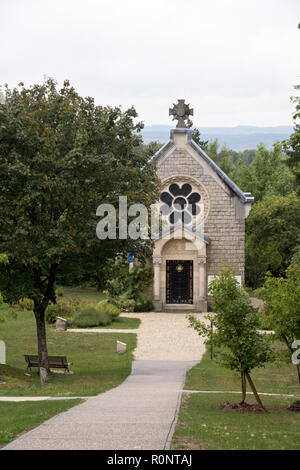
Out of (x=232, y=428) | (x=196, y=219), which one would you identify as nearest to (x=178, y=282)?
(x=196, y=219)

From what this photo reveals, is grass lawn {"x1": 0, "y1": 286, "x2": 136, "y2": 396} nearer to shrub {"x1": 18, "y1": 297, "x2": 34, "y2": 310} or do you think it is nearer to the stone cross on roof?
shrub {"x1": 18, "y1": 297, "x2": 34, "y2": 310}

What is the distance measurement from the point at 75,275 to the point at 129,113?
5.05 meters

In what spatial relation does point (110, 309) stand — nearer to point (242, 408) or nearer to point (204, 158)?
point (204, 158)

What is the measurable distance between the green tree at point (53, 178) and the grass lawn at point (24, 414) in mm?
5555

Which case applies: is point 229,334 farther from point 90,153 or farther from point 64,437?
point 90,153

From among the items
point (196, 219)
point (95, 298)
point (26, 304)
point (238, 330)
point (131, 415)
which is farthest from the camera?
point (95, 298)

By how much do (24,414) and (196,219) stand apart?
1082 inches

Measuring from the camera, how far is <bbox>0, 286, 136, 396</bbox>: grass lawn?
19703mm

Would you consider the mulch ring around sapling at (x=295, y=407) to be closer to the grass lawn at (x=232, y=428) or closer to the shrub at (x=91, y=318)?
the grass lawn at (x=232, y=428)

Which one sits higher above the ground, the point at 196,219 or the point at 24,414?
the point at 196,219

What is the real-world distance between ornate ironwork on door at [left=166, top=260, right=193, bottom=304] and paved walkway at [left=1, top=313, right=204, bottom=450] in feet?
42.0

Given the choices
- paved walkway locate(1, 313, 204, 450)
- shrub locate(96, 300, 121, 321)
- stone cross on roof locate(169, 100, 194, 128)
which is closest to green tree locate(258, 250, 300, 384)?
paved walkway locate(1, 313, 204, 450)

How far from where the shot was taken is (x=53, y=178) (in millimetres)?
20750

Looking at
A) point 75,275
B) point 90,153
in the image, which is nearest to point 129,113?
point 90,153
